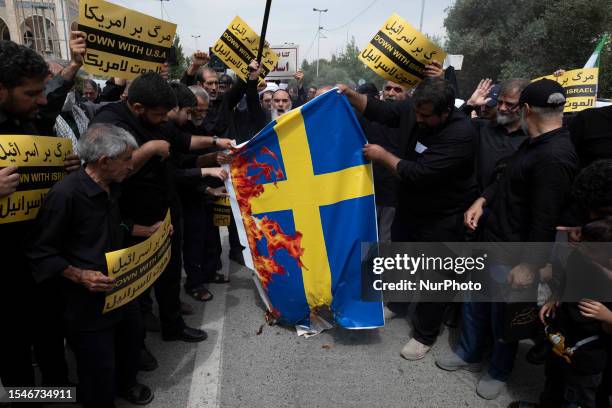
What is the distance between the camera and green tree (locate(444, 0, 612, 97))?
17.0m

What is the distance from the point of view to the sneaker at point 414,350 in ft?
10.1

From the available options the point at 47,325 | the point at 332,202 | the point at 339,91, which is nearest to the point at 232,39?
the point at 339,91

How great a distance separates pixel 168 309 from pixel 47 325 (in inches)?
35.1

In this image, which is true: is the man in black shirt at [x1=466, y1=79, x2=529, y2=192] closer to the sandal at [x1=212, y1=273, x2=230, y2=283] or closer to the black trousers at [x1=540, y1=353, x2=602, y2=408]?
the black trousers at [x1=540, y1=353, x2=602, y2=408]

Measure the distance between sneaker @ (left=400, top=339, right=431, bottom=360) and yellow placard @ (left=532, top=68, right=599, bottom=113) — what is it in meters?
3.50

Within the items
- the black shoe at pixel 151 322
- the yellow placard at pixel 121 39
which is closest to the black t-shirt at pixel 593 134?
the yellow placard at pixel 121 39

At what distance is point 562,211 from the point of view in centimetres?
226

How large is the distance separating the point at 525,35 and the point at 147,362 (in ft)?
81.9

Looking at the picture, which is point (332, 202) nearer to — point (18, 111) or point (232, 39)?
point (18, 111)

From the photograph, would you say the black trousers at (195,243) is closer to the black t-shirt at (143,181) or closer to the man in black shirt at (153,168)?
the man in black shirt at (153,168)

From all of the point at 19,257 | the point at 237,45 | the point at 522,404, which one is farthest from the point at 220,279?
the point at 522,404

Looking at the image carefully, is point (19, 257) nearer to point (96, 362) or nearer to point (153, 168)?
point (96, 362)

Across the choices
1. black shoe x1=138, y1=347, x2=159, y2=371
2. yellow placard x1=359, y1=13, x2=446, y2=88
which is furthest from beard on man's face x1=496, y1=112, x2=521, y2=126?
black shoe x1=138, y1=347, x2=159, y2=371

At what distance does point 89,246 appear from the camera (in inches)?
80.7
